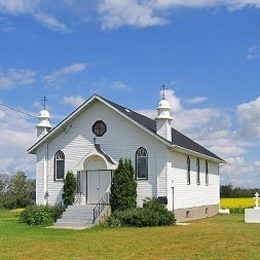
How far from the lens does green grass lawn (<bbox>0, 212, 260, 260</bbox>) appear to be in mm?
16750

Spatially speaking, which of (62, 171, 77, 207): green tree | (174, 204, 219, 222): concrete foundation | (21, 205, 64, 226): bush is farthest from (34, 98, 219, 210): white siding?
(21, 205, 64, 226): bush

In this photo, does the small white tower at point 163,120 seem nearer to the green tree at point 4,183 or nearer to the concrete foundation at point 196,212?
the concrete foundation at point 196,212

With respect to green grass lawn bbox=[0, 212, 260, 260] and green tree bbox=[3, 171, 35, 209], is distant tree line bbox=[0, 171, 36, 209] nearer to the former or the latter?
green tree bbox=[3, 171, 35, 209]

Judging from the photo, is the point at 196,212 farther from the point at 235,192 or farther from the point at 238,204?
the point at 235,192

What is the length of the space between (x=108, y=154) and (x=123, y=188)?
3.08 m

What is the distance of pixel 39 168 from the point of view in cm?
3444

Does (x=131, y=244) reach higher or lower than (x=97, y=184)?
lower

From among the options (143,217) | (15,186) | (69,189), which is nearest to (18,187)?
(15,186)

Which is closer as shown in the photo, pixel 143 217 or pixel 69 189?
pixel 143 217

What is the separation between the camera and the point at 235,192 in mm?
65938

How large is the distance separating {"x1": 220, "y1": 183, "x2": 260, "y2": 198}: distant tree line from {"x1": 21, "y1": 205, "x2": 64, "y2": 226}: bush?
37486mm

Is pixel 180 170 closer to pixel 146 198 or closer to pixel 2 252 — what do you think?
pixel 146 198

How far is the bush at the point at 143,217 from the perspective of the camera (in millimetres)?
27203

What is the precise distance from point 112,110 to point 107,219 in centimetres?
739
